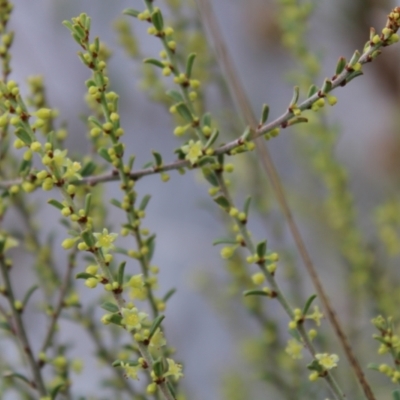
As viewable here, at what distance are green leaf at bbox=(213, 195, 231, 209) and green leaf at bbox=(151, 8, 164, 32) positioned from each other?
15 centimetres

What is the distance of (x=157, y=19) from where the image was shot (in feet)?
1.87

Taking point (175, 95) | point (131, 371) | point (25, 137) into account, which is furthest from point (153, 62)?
point (131, 371)

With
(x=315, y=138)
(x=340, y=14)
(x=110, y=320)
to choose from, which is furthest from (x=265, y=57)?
(x=110, y=320)

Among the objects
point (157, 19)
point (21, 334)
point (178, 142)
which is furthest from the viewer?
point (178, 142)

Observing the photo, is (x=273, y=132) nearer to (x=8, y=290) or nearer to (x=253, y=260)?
(x=253, y=260)

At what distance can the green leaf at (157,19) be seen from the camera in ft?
1.85

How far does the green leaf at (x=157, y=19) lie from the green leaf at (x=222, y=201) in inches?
6.0

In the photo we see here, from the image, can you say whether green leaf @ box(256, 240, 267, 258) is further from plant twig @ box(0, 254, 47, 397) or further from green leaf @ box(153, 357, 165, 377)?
plant twig @ box(0, 254, 47, 397)

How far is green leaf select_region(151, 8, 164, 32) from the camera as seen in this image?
1.85 ft

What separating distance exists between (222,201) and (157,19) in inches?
6.4

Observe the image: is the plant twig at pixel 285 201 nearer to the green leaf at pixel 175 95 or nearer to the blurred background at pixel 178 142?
the green leaf at pixel 175 95

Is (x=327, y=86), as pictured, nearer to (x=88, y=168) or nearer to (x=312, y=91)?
(x=312, y=91)

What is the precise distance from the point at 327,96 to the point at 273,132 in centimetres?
6

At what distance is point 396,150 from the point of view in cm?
206
